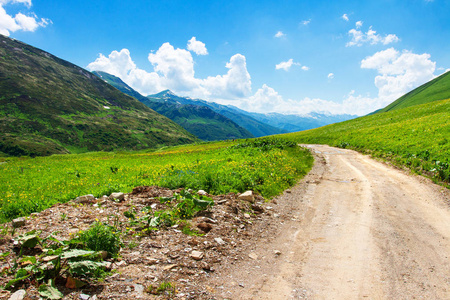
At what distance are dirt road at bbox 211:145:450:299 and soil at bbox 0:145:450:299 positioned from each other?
28 millimetres

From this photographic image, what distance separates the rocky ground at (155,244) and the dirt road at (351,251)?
0.55 meters

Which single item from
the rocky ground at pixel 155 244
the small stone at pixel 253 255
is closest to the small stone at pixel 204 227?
the rocky ground at pixel 155 244

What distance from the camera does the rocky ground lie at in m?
4.91

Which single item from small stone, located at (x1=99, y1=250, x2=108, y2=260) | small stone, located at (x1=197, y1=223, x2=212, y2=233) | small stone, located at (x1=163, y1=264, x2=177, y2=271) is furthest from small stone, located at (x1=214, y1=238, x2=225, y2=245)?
small stone, located at (x1=99, y1=250, x2=108, y2=260)

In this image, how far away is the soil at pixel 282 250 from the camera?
5.28m

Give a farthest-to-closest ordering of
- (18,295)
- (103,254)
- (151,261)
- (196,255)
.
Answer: (196,255) < (151,261) < (103,254) < (18,295)

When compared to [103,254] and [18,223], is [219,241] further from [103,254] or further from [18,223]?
[18,223]

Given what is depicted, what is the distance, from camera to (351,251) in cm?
714

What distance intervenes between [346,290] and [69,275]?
643 centimetres

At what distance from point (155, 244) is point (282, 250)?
4.17 meters

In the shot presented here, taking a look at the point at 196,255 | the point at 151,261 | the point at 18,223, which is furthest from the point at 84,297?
the point at 18,223

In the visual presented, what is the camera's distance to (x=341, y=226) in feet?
29.8

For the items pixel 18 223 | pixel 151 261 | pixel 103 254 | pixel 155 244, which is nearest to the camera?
pixel 103 254

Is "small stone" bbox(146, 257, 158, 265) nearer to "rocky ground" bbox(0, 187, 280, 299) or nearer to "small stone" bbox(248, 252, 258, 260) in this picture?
"rocky ground" bbox(0, 187, 280, 299)
